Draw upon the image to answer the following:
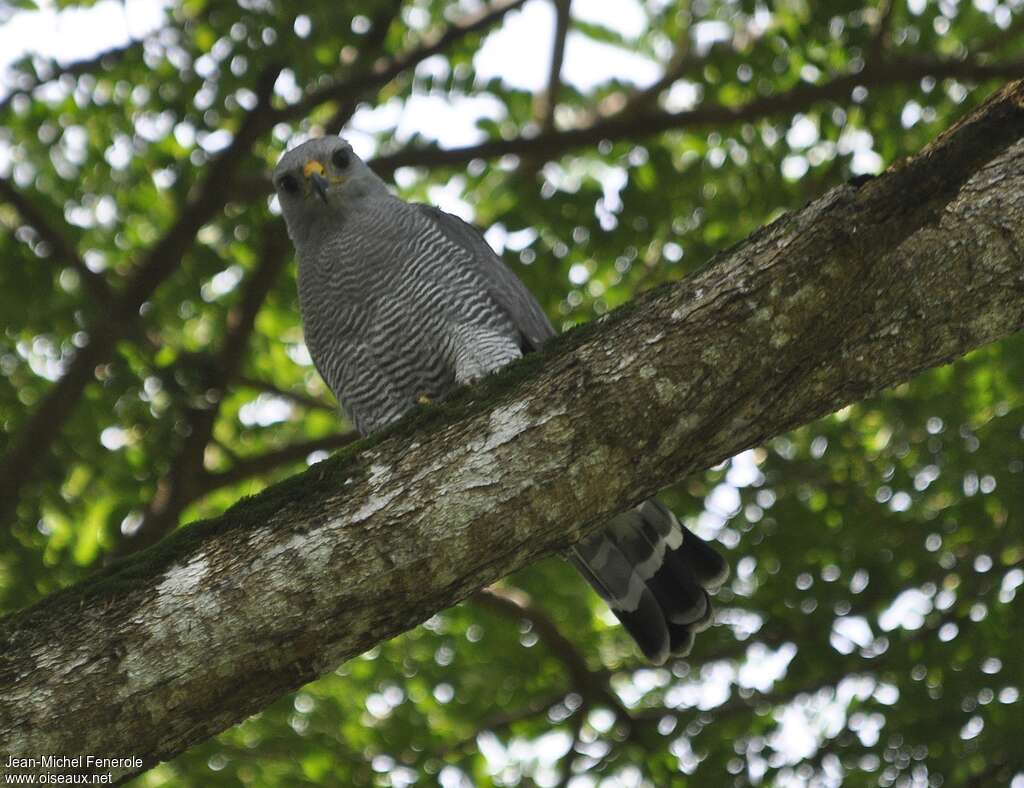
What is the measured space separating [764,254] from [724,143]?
3.47 meters

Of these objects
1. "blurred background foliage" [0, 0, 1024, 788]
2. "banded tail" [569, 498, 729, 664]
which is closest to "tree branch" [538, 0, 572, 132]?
"blurred background foliage" [0, 0, 1024, 788]

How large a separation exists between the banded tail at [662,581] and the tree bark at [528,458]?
1423mm

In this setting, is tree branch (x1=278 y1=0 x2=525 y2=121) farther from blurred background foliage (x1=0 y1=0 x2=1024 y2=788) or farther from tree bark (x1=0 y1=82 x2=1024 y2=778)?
tree bark (x1=0 y1=82 x2=1024 y2=778)

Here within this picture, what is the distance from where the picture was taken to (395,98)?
6691 mm

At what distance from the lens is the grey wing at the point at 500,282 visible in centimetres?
503

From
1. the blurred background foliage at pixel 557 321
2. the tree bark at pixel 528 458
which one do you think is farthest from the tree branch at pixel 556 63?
the tree bark at pixel 528 458

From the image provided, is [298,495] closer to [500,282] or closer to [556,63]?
[500,282]

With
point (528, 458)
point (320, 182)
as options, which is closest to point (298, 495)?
point (528, 458)

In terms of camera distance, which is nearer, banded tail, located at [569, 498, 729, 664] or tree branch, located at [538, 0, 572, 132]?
banded tail, located at [569, 498, 729, 664]

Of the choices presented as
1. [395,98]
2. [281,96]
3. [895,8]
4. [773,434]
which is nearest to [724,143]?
[895,8]

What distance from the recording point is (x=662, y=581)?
4.53 meters

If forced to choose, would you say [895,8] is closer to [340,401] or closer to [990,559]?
[990,559]

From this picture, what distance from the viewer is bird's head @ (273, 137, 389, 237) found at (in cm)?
546

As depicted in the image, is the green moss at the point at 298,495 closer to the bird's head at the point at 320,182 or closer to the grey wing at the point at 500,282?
the grey wing at the point at 500,282
